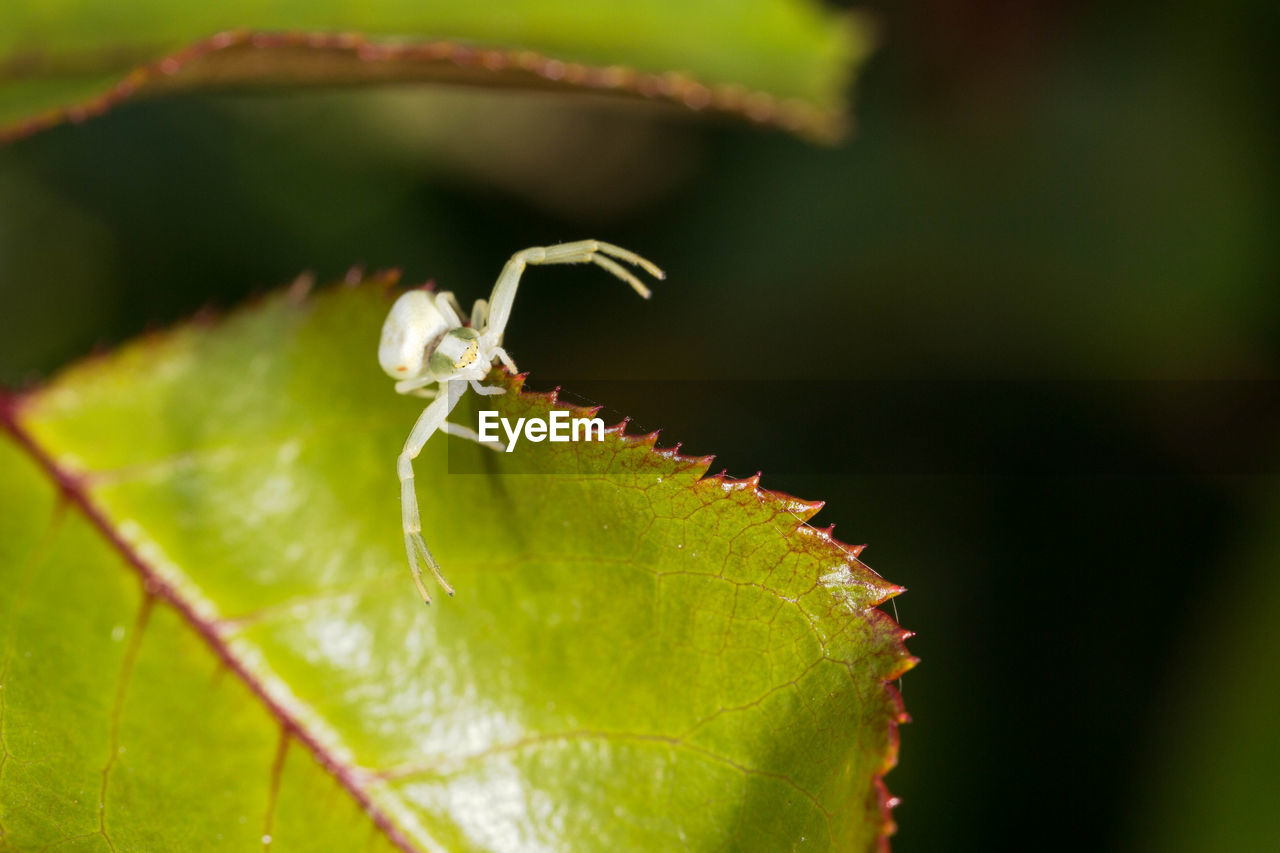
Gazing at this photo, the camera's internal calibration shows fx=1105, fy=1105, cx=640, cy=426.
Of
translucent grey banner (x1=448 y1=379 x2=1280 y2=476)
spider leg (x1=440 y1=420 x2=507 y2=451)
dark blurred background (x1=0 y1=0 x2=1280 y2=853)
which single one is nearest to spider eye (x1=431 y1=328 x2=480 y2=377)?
spider leg (x1=440 y1=420 x2=507 y2=451)

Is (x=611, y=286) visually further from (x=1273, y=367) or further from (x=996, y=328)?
(x=1273, y=367)

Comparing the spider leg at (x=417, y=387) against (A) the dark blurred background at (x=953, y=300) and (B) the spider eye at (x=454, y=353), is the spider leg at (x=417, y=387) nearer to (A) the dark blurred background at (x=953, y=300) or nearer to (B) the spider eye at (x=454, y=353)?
(B) the spider eye at (x=454, y=353)

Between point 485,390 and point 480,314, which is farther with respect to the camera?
point 480,314

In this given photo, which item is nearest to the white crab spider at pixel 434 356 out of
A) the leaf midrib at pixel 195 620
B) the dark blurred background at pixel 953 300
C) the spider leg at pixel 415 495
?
the spider leg at pixel 415 495

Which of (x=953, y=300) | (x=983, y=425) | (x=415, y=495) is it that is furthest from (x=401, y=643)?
(x=953, y=300)

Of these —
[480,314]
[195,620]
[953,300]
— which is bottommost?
[195,620]

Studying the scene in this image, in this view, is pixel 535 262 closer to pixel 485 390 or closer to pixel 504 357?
pixel 504 357

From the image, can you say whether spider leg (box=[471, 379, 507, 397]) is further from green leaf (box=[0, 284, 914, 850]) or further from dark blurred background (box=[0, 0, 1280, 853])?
dark blurred background (box=[0, 0, 1280, 853])
